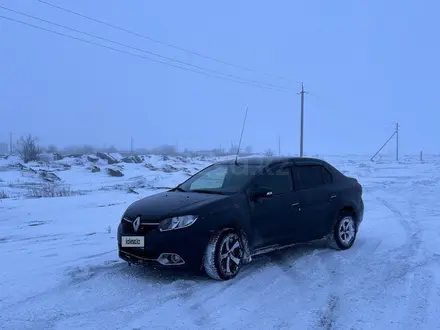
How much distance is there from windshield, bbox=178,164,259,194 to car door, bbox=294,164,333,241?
84cm

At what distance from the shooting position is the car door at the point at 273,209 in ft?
18.8

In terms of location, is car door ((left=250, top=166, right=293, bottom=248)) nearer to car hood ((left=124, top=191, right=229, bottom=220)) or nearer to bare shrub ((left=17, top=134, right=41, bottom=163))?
car hood ((left=124, top=191, right=229, bottom=220))

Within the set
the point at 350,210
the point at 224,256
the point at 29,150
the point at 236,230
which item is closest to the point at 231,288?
the point at 224,256

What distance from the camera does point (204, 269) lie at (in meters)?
5.25

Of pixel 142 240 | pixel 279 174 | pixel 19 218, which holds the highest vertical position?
pixel 279 174

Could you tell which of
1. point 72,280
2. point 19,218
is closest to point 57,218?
point 19,218

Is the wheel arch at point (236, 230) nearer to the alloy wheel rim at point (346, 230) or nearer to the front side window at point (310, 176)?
the front side window at point (310, 176)

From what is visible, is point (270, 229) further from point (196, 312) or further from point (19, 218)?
point (19, 218)

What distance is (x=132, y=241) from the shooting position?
5273 mm

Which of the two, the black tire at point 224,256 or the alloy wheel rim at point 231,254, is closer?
the black tire at point 224,256

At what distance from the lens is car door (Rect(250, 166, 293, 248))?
5738 mm

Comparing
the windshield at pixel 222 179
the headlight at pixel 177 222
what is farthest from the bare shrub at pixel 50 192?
the headlight at pixel 177 222

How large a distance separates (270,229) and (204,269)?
3.86 feet

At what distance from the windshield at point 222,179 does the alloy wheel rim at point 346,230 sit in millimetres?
2009
